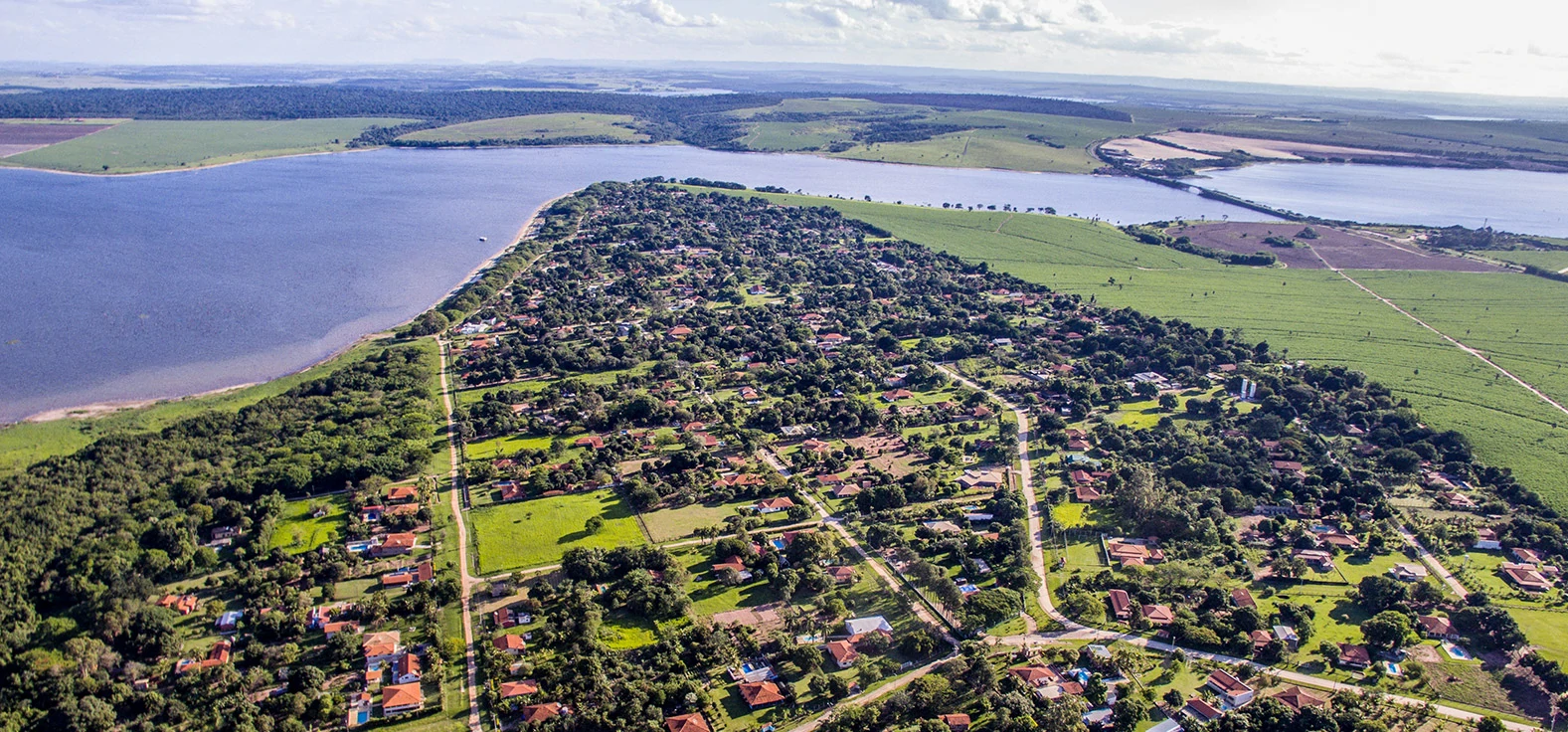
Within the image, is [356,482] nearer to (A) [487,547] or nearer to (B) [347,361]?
(A) [487,547]

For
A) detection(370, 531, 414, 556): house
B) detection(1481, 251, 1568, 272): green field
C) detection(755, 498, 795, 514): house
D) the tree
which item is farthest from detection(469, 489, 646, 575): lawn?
detection(1481, 251, 1568, 272): green field

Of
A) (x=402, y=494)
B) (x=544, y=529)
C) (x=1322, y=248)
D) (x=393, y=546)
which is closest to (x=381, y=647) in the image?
(x=393, y=546)

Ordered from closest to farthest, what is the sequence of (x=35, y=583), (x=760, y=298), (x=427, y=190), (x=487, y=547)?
(x=35, y=583), (x=487, y=547), (x=760, y=298), (x=427, y=190)

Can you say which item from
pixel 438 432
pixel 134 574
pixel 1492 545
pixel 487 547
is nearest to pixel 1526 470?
pixel 1492 545

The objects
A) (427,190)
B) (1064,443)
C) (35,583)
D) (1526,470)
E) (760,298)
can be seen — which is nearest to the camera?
(35,583)

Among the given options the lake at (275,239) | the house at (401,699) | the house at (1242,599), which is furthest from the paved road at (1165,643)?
the lake at (275,239)

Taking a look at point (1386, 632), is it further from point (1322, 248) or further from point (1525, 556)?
point (1322, 248)

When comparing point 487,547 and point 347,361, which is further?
point 347,361
